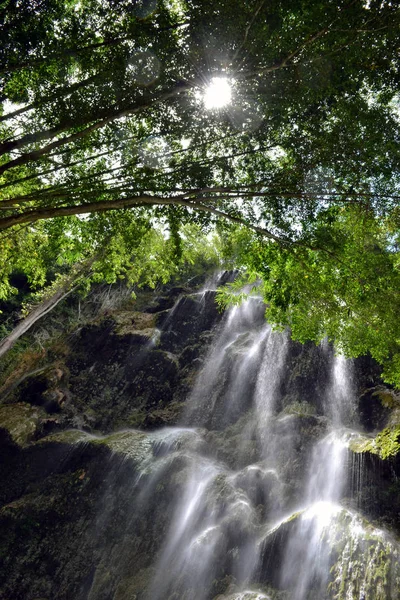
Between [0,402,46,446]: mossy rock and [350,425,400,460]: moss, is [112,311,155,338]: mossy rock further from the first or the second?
[350,425,400,460]: moss

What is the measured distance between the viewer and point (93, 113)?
20.4 ft

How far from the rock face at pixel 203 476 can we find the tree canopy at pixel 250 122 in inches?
152

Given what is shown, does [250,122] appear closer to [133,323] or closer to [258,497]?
[258,497]

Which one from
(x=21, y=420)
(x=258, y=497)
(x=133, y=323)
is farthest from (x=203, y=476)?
(x=133, y=323)

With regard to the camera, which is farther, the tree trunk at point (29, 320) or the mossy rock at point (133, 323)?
the mossy rock at point (133, 323)

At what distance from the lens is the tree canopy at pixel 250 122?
562 centimetres

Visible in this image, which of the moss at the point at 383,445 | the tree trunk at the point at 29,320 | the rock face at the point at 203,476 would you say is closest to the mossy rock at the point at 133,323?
the rock face at the point at 203,476

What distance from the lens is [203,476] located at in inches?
438

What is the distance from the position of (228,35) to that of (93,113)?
8.62 feet

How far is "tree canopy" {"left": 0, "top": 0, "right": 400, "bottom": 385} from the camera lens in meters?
5.62

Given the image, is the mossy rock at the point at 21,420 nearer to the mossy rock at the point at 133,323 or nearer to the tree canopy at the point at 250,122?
the mossy rock at the point at 133,323

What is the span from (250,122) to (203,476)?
10.2m

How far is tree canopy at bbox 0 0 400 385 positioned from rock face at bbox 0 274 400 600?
152 inches

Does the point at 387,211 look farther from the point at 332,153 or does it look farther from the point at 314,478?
the point at 314,478
